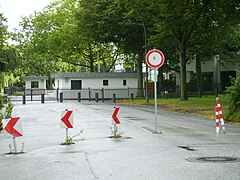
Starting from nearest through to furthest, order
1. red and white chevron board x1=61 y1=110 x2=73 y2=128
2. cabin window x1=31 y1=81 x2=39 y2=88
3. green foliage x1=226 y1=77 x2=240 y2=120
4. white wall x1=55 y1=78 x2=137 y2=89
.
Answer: red and white chevron board x1=61 y1=110 x2=73 y2=128
green foliage x1=226 y1=77 x2=240 y2=120
white wall x1=55 y1=78 x2=137 y2=89
cabin window x1=31 y1=81 x2=39 y2=88

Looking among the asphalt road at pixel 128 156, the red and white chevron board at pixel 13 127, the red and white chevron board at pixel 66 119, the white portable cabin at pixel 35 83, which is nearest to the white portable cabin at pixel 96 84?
the white portable cabin at pixel 35 83

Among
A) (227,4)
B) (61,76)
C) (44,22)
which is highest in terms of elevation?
(44,22)

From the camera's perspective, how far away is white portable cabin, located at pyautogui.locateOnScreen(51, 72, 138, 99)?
54281 millimetres

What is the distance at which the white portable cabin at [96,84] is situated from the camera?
5428 centimetres

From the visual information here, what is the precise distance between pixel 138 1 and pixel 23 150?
19.6m

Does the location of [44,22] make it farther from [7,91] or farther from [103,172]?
[103,172]

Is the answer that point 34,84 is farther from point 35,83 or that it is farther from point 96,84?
point 96,84

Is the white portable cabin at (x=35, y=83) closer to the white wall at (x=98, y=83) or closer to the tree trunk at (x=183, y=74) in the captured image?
the white wall at (x=98, y=83)

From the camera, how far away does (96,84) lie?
56344mm

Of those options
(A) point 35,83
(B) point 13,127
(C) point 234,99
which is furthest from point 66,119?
(A) point 35,83

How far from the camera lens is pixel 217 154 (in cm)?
999

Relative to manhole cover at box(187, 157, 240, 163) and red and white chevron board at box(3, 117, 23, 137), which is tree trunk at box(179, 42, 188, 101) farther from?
manhole cover at box(187, 157, 240, 163)

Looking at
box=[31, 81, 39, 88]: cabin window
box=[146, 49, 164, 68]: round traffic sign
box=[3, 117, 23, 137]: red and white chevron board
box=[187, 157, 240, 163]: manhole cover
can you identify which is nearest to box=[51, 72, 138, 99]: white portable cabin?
box=[31, 81, 39, 88]: cabin window

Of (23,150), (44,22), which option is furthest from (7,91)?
(23,150)
